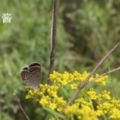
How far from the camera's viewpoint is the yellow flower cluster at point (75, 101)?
1557 millimetres

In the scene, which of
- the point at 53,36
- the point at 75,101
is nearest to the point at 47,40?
the point at 53,36

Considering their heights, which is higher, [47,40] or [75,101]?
[47,40]

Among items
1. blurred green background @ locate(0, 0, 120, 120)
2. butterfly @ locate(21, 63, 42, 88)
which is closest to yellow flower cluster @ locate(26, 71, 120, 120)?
butterfly @ locate(21, 63, 42, 88)

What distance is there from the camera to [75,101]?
164 cm

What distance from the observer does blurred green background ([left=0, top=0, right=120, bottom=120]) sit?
11.6ft

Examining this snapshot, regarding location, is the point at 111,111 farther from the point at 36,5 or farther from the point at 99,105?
the point at 36,5

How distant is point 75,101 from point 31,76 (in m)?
0.17

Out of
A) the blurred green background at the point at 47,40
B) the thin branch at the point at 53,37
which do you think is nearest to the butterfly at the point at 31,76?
the thin branch at the point at 53,37

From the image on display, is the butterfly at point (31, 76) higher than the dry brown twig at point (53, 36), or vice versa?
the dry brown twig at point (53, 36)

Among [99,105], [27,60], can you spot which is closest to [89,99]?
[99,105]

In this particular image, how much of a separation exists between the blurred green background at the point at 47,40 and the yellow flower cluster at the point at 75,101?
1.53 m

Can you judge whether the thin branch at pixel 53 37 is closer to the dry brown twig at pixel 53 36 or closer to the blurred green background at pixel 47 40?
the dry brown twig at pixel 53 36

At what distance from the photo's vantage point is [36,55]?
3861 mm

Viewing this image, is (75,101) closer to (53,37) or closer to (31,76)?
(31,76)
